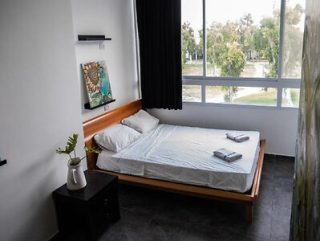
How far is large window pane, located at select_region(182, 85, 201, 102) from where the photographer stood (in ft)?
15.7

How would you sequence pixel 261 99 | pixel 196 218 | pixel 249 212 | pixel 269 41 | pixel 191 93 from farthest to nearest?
pixel 191 93, pixel 261 99, pixel 269 41, pixel 196 218, pixel 249 212

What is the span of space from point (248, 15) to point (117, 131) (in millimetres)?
2402

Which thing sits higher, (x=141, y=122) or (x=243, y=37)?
(x=243, y=37)

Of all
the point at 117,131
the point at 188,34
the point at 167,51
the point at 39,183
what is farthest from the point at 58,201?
the point at 188,34

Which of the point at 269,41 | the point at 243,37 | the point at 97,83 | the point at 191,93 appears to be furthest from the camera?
the point at 191,93

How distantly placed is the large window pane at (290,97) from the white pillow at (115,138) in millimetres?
2152

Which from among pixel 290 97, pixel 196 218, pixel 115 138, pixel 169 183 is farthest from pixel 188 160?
pixel 290 97

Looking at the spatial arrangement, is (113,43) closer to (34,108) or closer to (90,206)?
(34,108)

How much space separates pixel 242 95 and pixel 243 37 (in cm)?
84

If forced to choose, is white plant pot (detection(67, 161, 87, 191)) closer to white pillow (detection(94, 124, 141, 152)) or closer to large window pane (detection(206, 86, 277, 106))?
white pillow (detection(94, 124, 141, 152))

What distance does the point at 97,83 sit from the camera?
3822 mm

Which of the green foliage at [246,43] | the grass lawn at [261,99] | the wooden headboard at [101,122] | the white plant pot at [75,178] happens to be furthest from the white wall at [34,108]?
the grass lawn at [261,99]

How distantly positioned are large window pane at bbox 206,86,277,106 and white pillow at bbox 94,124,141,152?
4.90ft

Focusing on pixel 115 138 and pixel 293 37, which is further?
pixel 293 37
